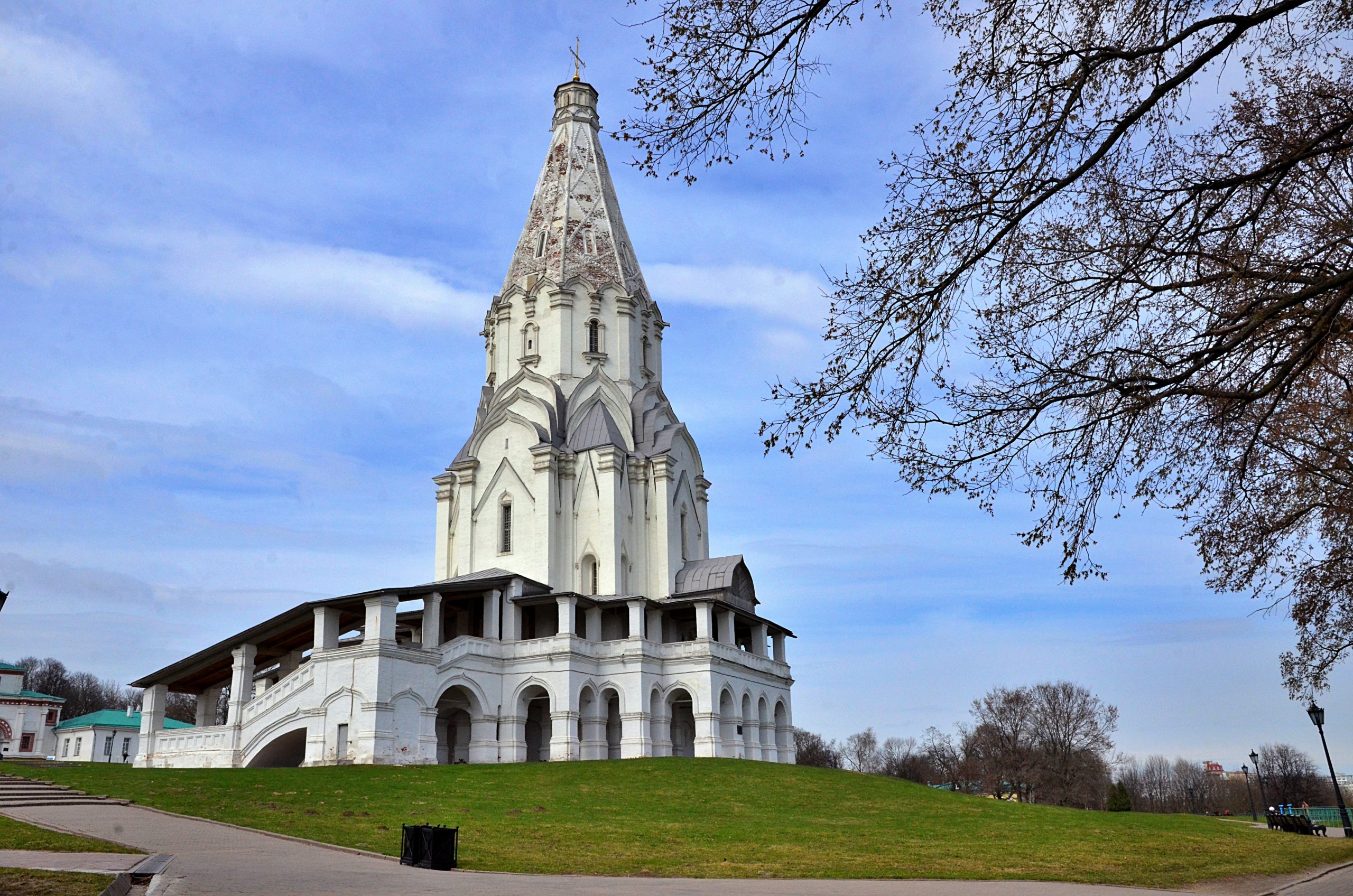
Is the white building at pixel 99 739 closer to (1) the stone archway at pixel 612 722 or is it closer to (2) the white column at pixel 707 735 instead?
(1) the stone archway at pixel 612 722

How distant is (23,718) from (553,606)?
40.1 meters

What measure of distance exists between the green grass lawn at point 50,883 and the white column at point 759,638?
3458 cm

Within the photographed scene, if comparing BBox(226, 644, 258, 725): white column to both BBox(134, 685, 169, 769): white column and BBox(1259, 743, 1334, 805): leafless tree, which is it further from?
BBox(1259, 743, 1334, 805): leafless tree

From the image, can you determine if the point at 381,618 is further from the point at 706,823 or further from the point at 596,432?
the point at 706,823

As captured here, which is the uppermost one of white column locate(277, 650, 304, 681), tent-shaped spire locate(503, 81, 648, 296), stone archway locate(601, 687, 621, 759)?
tent-shaped spire locate(503, 81, 648, 296)

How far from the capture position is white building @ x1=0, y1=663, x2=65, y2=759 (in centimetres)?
6078

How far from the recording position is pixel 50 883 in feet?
33.7

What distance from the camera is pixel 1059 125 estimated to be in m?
8.47

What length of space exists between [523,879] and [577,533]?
30.3 meters

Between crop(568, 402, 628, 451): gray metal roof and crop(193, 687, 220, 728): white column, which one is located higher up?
crop(568, 402, 628, 451): gray metal roof

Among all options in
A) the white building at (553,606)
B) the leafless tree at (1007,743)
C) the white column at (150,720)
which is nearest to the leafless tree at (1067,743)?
the leafless tree at (1007,743)

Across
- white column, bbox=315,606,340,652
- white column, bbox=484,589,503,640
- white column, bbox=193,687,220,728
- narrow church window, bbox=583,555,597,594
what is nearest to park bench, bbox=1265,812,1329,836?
narrow church window, bbox=583,555,597,594

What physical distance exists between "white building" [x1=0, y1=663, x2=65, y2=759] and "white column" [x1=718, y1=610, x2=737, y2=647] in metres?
41.6

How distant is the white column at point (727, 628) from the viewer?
41375 mm
